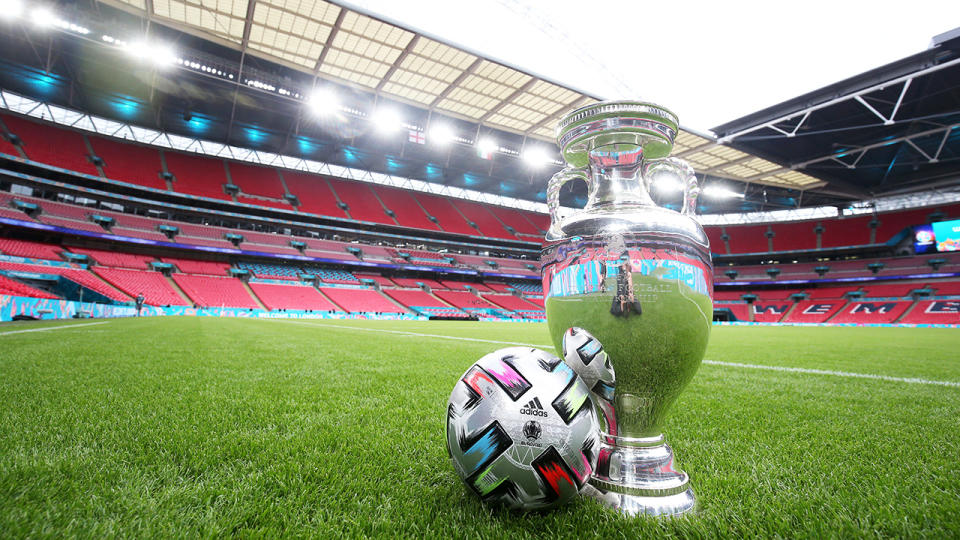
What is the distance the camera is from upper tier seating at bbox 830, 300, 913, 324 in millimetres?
29516

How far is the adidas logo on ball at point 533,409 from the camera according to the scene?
1182 millimetres

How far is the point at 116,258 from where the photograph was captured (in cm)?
2441

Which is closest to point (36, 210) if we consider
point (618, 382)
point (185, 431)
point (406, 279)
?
point (406, 279)

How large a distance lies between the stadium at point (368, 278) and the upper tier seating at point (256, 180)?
21 cm

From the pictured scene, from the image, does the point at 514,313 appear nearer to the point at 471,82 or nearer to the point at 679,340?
the point at 471,82

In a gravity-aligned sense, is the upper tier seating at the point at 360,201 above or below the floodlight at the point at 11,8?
below

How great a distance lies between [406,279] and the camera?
119 ft

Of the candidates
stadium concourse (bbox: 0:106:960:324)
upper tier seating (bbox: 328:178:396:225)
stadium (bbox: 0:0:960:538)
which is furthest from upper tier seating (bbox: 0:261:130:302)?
upper tier seating (bbox: 328:178:396:225)

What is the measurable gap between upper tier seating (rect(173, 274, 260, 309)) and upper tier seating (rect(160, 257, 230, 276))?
0.80 meters

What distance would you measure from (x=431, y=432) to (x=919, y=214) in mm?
49946

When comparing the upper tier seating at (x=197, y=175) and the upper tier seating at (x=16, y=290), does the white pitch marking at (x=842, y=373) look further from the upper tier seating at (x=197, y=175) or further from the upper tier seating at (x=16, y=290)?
the upper tier seating at (x=197, y=175)

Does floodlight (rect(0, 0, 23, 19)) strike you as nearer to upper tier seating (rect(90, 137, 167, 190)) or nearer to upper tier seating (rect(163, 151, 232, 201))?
upper tier seating (rect(90, 137, 167, 190))

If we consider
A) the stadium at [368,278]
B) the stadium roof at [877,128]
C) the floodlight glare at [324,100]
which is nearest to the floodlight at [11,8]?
the stadium at [368,278]

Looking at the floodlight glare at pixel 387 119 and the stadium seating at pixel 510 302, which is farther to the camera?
the stadium seating at pixel 510 302
